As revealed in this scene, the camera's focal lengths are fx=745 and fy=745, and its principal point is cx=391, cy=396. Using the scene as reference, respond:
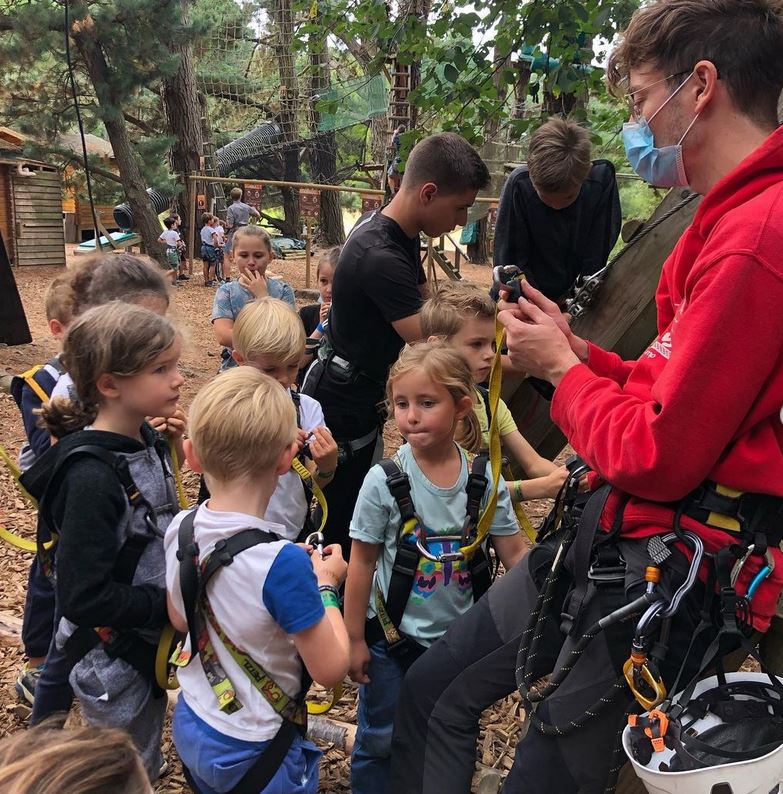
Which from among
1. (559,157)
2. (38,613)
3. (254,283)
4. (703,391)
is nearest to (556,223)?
(559,157)

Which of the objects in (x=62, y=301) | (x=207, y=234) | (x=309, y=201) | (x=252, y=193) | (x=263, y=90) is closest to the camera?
(x=62, y=301)

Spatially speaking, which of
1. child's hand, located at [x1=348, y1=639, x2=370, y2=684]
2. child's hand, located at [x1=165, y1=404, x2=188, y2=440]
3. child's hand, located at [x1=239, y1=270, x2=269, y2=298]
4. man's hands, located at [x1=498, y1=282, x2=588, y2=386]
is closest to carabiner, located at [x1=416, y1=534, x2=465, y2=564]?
child's hand, located at [x1=348, y1=639, x2=370, y2=684]

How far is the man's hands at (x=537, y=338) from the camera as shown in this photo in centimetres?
180

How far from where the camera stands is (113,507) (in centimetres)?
200

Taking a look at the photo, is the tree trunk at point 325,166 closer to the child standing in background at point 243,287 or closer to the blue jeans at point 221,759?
the child standing in background at point 243,287

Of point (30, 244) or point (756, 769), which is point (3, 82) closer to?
point (30, 244)

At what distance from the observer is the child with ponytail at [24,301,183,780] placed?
1.96 m

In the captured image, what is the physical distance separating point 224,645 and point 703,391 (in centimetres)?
126

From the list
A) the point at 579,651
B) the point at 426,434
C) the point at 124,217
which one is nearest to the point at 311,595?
the point at 579,651

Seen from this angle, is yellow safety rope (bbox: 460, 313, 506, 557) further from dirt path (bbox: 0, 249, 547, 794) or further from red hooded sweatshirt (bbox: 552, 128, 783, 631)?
dirt path (bbox: 0, 249, 547, 794)

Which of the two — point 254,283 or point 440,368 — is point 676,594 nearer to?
point 440,368

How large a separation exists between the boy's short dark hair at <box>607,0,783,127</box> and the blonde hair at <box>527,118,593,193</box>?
218 centimetres

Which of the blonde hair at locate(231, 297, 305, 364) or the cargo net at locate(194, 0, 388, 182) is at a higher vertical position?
the cargo net at locate(194, 0, 388, 182)

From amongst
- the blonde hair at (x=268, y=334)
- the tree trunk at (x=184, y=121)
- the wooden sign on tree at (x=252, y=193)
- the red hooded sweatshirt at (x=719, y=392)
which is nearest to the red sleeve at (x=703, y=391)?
the red hooded sweatshirt at (x=719, y=392)
